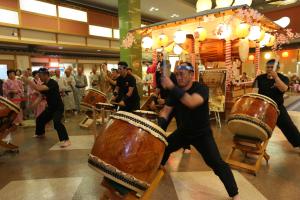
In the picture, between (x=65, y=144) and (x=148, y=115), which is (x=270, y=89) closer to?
(x=148, y=115)

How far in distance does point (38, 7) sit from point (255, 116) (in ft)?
25.4

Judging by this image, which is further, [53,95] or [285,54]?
[285,54]

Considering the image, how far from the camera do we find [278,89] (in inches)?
114

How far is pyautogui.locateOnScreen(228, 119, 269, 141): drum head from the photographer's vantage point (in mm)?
2639

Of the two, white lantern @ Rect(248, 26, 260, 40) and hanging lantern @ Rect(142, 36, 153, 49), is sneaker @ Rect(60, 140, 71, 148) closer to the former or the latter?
hanging lantern @ Rect(142, 36, 153, 49)

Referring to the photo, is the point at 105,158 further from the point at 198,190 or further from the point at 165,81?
the point at 198,190

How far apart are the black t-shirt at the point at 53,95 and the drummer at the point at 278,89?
3.00 metres

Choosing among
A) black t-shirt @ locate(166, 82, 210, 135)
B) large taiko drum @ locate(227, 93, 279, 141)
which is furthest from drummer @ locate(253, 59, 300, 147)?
black t-shirt @ locate(166, 82, 210, 135)

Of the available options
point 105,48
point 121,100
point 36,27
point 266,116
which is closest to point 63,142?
point 121,100

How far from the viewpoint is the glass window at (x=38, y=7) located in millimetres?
7418

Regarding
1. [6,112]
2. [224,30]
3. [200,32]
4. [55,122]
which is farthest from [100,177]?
[200,32]

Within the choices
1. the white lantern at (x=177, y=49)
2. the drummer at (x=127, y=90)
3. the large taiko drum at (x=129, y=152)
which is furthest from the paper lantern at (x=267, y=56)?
the large taiko drum at (x=129, y=152)

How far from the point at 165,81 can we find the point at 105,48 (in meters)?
8.76

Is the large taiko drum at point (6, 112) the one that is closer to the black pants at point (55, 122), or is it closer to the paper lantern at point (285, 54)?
the black pants at point (55, 122)
